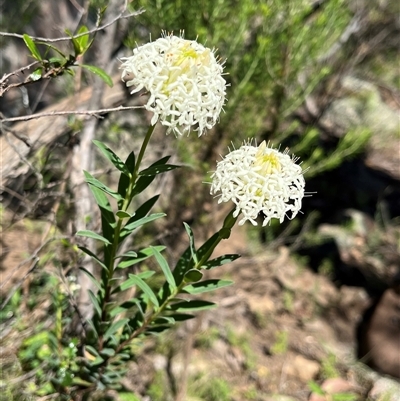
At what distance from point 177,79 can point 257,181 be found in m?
0.27

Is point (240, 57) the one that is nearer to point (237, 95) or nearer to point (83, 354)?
point (237, 95)

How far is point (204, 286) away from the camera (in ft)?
3.59

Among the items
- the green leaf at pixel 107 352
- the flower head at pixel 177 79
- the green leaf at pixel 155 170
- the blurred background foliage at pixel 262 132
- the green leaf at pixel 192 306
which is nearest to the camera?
the flower head at pixel 177 79

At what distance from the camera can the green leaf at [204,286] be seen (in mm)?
1058

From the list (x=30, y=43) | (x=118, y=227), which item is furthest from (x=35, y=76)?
(x=118, y=227)

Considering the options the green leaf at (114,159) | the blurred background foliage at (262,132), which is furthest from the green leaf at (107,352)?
the green leaf at (114,159)

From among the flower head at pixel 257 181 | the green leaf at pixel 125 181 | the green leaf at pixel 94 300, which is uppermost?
the flower head at pixel 257 181

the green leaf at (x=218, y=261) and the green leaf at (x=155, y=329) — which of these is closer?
the green leaf at (x=218, y=261)

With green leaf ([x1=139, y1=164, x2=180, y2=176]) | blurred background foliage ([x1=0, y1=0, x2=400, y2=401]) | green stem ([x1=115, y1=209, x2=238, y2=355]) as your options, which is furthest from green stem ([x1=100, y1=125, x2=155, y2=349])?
blurred background foliage ([x1=0, y1=0, x2=400, y2=401])

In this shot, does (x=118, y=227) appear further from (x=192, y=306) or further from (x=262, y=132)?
(x=262, y=132)

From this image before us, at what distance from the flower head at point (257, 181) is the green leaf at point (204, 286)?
215 mm

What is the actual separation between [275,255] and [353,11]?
1.96m

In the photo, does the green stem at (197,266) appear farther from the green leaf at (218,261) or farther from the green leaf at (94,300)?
the green leaf at (94,300)

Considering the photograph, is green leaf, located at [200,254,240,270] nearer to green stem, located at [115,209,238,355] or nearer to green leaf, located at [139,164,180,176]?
green stem, located at [115,209,238,355]
